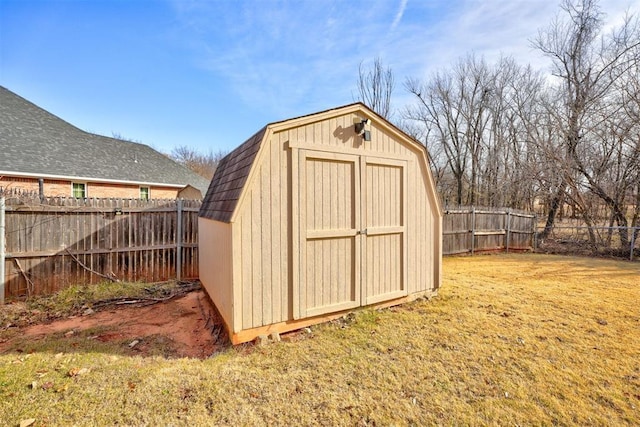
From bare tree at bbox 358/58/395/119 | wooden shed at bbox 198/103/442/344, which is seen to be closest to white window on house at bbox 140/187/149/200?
wooden shed at bbox 198/103/442/344

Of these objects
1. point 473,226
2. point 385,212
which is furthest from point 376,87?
point 385,212

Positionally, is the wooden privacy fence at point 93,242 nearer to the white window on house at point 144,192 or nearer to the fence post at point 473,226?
the fence post at point 473,226

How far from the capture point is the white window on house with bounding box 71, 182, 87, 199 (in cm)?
1189

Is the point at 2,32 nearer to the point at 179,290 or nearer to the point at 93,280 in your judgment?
the point at 93,280

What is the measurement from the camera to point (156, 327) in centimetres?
399

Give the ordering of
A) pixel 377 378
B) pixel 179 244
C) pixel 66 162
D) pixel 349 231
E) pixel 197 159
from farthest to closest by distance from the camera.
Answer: pixel 197 159 → pixel 66 162 → pixel 179 244 → pixel 349 231 → pixel 377 378

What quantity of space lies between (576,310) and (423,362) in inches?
128

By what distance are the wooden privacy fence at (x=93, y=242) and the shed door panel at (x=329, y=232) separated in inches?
152

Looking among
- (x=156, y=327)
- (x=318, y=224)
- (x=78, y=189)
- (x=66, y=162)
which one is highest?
(x=66, y=162)

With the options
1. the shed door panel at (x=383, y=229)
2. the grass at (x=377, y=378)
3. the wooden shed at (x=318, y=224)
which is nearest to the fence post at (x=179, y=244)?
the wooden shed at (x=318, y=224)

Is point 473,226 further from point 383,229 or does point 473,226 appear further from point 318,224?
point 318,224

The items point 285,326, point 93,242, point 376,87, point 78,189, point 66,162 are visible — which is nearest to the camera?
point 285,326

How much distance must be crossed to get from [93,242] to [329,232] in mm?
4864

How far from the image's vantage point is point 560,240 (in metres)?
11.5
